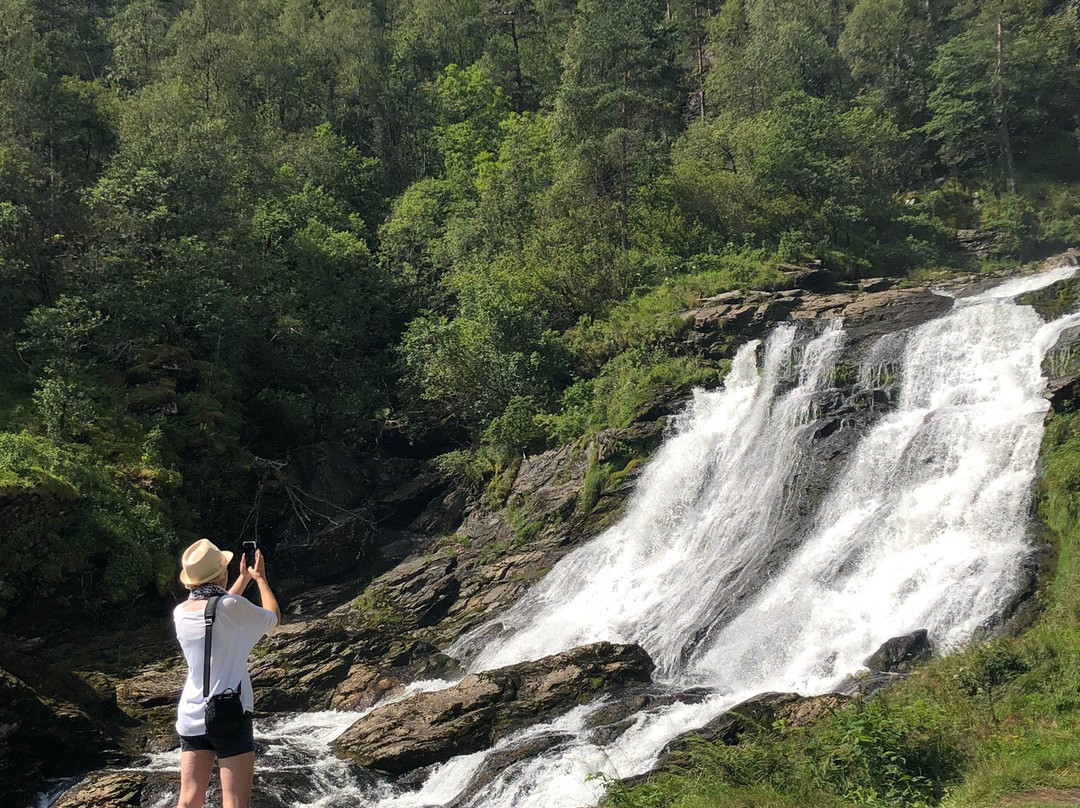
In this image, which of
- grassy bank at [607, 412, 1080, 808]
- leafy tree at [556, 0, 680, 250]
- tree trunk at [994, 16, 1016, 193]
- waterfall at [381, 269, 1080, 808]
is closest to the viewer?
grassy bank at [607, 412, 1080, 808]

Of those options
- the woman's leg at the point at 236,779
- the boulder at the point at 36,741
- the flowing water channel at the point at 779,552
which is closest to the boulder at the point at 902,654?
the flowing water channel at the point at 779,552

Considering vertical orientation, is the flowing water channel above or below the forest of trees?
below

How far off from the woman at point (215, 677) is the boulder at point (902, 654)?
1289 cm

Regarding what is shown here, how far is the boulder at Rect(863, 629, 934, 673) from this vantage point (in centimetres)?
1489

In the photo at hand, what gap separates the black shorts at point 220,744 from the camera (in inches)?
188

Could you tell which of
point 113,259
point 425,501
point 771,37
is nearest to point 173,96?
point 113,259

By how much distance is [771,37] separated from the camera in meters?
46.6

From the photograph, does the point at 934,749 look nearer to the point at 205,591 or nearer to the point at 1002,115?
the point at 205,591

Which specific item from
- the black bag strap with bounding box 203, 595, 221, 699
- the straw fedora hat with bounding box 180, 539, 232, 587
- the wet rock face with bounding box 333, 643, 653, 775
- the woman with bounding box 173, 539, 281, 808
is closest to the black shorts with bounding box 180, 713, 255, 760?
the woman with bounding box 173, 539, 281, 808

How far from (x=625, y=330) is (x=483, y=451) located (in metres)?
6.69

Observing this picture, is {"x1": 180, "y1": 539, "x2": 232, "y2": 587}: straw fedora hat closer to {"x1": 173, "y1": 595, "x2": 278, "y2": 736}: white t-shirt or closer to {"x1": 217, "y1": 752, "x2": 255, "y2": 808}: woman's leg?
{"x1": 173, "y1": 595, "x2": 278, "y2": 736}: white t-shirt

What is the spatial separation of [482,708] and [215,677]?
11.5 meters

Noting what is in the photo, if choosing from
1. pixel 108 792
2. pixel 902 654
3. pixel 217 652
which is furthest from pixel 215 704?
pixel 902 654

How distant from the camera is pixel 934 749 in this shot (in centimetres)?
974
